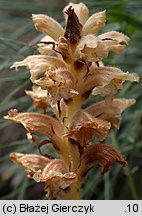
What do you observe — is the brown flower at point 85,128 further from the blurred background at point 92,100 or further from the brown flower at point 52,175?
the blurred background at point 92,100

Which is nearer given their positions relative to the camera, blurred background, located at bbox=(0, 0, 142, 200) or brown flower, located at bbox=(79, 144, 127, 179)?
brown flower, located at bbox=(79, 144, 127, 179)

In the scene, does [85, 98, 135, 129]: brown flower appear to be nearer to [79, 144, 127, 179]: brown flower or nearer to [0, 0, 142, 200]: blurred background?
[79, 144, 127, 179]: brown flower

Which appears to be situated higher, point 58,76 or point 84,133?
point 58,76

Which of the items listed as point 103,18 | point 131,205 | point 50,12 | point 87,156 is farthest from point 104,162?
point 50,12

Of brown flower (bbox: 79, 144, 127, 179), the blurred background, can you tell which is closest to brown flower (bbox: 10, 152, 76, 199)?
brown flower (bbox: 79, 144, 127, 179)

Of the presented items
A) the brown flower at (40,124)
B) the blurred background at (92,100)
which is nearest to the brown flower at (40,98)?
the brown flower at (40,124)

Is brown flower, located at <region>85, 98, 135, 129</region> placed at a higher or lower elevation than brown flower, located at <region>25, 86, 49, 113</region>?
lower

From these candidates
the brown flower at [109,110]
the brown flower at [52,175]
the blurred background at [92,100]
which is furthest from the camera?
the blurred background at [92,100]

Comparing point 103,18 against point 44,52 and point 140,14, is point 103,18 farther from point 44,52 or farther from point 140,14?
point 140,14

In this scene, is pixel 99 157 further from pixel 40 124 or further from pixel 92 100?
pixel 92 100

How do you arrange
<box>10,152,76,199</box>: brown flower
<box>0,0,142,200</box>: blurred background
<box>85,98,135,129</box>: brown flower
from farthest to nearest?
<box>0,0,142,200</box>: blurred background, <box>85,98,135,129</box>: brown flower, <box>10,152,76,199</box>: brown flower

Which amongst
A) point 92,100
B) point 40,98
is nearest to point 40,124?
point 40,98
